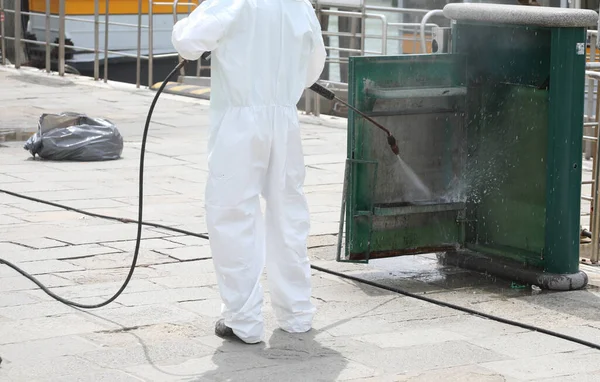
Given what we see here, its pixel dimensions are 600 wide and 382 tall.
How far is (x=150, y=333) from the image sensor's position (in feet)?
17.4

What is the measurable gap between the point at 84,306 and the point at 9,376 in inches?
40.0

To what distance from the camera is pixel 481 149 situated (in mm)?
6637

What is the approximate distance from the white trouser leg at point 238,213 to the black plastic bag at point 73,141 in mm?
5459

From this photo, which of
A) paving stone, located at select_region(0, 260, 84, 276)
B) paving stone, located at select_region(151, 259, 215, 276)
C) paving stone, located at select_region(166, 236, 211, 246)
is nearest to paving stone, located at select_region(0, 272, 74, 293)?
paving stone, located at select_region(0, 260, 84, 276)

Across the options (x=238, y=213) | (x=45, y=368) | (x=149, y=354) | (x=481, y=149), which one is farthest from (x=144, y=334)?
(x=481, y=149)

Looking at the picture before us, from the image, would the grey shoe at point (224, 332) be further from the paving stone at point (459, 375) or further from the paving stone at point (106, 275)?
the paving stone at point (106, 275)

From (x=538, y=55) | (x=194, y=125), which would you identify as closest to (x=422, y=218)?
(x=538, y=55)

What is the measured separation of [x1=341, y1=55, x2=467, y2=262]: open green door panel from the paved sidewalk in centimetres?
25

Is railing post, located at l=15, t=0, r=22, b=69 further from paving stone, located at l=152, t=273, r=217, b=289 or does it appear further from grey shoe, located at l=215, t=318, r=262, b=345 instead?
grey shoe, located at l=215, t=318, r=262, b=345

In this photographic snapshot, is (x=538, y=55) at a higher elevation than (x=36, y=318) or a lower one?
higher

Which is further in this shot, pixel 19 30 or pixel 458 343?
pixel 19 30

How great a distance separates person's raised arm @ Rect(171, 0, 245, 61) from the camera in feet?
16.0

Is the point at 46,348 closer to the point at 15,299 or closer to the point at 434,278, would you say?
the point at 15,299

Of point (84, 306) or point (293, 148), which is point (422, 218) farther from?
point (84, 306)
